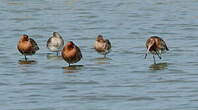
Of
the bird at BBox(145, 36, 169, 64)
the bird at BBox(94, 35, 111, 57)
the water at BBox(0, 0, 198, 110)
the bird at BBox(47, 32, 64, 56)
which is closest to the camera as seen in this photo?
the water at BBox(0, 0, 198, 110)

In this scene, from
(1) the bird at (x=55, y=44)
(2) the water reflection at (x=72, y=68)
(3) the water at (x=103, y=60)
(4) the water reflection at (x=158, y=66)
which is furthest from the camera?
(1) the bird at (x=55, y=44)

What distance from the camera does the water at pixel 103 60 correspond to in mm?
16922

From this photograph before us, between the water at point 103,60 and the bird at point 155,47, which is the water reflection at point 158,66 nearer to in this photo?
the water at point 103,60

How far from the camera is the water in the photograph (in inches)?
666

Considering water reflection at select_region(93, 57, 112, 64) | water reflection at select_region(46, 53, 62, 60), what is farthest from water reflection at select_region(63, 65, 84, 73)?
water reflection at select_region(46, 53, 62, 60)

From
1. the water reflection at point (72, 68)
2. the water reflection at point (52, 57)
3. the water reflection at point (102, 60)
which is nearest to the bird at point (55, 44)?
the water reflection at point (52, 57)

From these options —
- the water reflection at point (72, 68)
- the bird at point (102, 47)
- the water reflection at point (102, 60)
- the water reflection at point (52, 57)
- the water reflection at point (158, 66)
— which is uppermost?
the bird at point (102, 47)

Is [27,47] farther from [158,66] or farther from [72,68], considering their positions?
[158,66]

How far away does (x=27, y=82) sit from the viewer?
19312 mm

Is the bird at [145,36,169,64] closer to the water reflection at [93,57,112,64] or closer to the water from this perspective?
the water

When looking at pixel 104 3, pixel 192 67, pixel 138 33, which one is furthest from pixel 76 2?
pixel 192 67

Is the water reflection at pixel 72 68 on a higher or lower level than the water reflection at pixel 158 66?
higher

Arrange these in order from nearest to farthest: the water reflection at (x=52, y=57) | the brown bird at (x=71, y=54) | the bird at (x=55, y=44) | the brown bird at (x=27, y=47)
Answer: the brown bird at (x=71, y=54) → the brown bird at (x=27, y=47) → the water reflection at (x=52, y=57) → the bird at (x=55, y=44)

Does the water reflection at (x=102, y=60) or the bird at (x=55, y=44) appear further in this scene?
the bird at (x=55, y=44)
